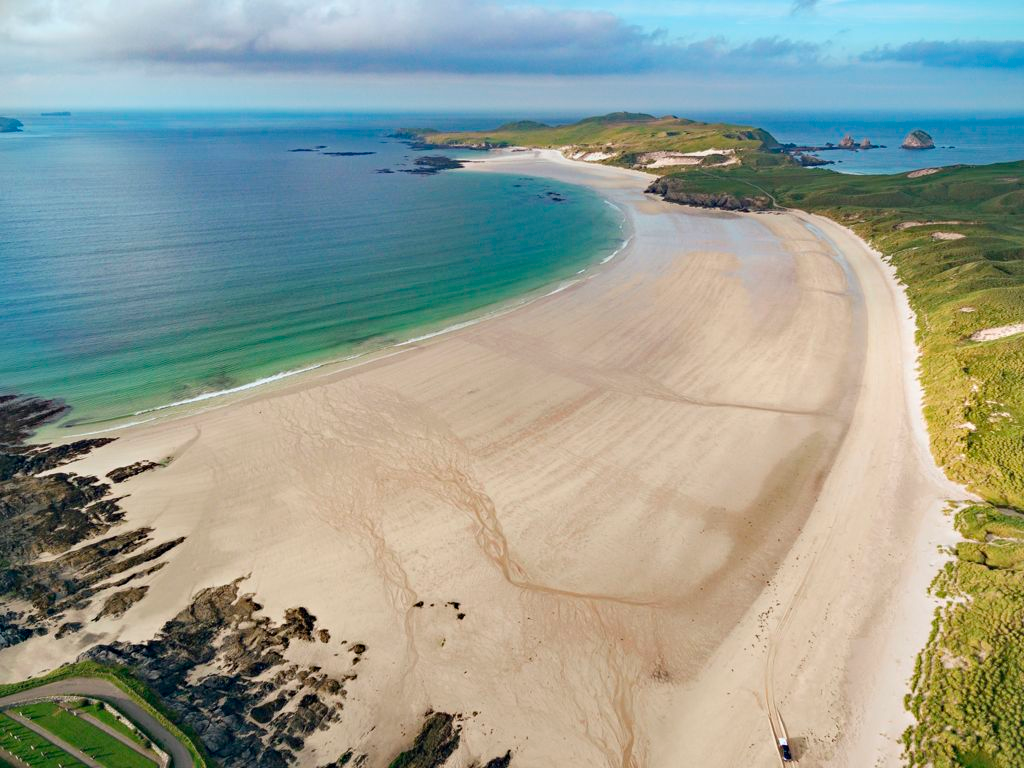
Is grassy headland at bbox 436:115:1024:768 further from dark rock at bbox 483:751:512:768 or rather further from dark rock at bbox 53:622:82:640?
dark rock at bbox 53:622:82:640

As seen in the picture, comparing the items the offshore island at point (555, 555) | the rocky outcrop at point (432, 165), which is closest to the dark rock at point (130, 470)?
the offshore island at point (555, 555)

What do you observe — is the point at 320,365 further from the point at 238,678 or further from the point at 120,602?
the point at 238,678

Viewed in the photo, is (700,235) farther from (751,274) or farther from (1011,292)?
(1011,292)

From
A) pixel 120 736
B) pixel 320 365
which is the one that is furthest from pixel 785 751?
pixel 320 365

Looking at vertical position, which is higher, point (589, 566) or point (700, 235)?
point (700, 235)

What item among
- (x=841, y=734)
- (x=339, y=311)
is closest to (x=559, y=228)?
(x=339, y=311)

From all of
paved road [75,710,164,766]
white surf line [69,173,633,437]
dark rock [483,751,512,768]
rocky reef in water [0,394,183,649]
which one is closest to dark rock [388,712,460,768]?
dark rock [483,751,512,768]
